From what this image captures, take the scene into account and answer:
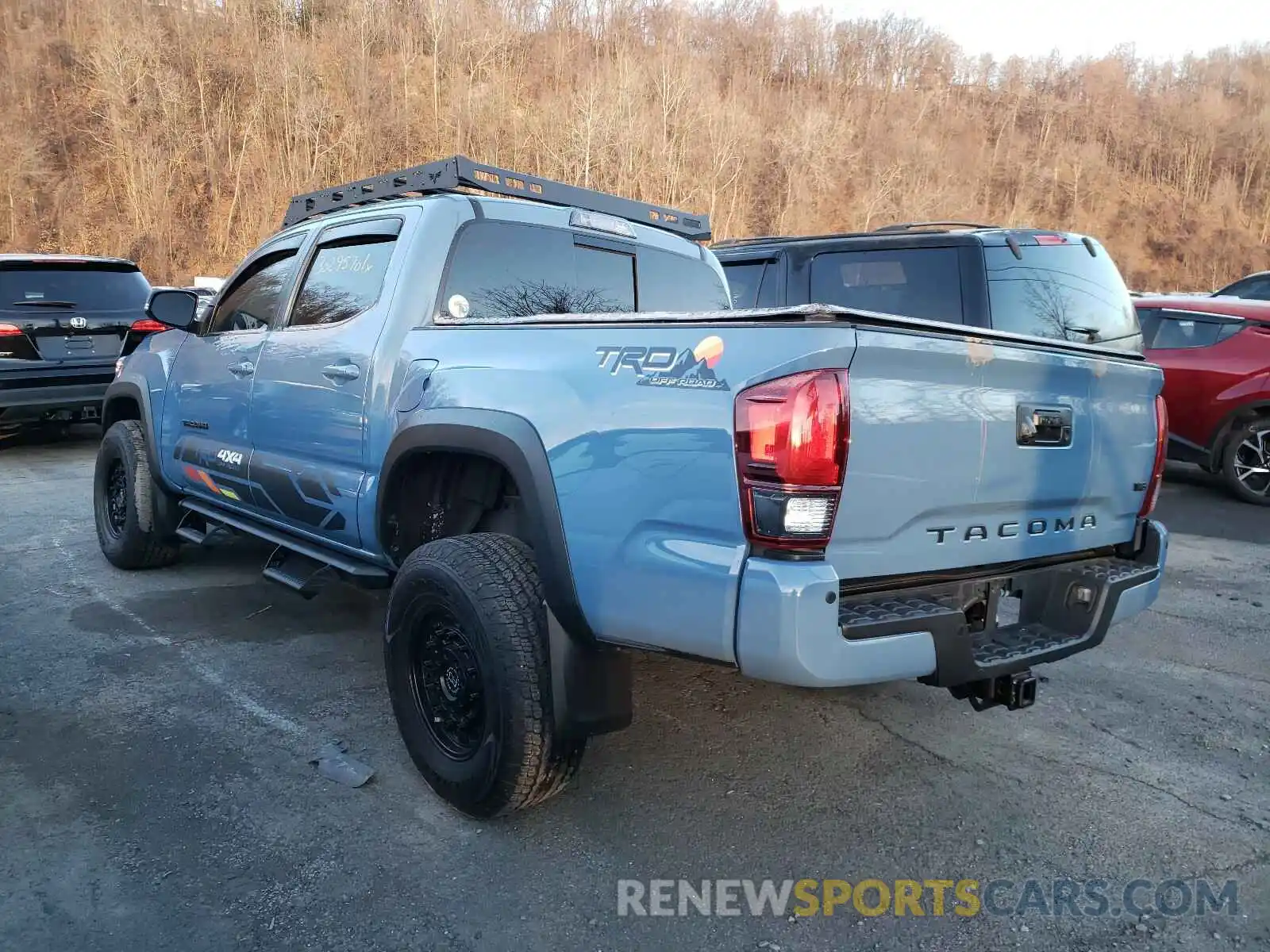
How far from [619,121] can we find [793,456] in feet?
142

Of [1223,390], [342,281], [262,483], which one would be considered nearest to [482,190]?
[342,281]

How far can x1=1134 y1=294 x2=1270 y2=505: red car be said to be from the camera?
7590 mm

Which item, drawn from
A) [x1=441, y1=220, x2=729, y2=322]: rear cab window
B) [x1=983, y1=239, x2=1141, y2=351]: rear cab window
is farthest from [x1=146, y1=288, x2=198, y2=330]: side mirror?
[x1=983, y1=239, x2=1141, y2=351]: rear cab window

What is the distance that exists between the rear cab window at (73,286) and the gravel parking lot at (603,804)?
525cm

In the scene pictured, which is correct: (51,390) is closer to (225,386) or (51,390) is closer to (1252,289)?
(225,386)

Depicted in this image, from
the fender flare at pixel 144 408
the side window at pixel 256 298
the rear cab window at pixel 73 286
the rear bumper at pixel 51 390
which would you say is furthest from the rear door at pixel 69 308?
the side window at pixel 256 298

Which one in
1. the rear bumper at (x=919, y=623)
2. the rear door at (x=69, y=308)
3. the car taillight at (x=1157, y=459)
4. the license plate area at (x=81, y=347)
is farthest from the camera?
the license plate area at (x=81, y=347)

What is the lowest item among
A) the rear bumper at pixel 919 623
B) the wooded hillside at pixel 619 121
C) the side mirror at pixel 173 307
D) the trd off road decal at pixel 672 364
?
the rear bumper at pixel 919 623

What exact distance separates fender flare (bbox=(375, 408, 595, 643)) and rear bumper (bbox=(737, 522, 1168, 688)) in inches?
22.6

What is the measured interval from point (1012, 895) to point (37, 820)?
2769mm

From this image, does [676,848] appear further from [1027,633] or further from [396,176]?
[396,176]

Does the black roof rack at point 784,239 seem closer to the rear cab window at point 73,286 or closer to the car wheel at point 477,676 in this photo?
the car wheel at point 477,676

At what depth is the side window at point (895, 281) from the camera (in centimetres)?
600

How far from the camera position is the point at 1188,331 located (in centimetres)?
815
